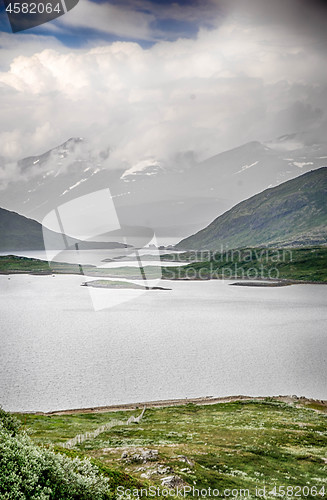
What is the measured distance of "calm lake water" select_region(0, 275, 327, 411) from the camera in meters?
59.0

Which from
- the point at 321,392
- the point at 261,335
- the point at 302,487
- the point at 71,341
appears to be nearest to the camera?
the point at 302,487

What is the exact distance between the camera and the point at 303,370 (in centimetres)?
7088

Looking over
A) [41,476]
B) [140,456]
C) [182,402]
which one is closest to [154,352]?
[182,402]

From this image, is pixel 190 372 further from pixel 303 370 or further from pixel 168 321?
pixel 168 321

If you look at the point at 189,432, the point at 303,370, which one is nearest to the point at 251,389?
the point at 303,370

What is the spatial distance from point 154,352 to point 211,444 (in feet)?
150

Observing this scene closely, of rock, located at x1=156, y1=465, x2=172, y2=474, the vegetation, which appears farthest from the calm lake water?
the vegetation

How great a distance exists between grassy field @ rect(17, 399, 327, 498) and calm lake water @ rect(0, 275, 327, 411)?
27.0 ft

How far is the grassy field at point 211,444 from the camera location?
2428 cm

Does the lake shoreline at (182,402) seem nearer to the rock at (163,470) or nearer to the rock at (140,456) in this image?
the rock at (140,456)

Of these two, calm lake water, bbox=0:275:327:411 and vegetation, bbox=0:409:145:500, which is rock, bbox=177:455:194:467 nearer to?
vegetation, bbox=0:409:145:500

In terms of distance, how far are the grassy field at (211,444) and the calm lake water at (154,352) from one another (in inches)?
324

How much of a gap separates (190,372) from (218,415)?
19.3 m

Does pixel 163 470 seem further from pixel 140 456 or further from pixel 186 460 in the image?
pixel 186 460
